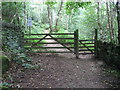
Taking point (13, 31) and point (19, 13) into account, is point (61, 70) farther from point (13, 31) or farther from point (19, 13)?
point (19, 13)

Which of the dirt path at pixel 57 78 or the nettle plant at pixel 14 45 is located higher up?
the nettle plant at pixel 14 45

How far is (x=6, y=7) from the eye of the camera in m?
8.20

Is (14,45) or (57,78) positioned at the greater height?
(14,45)

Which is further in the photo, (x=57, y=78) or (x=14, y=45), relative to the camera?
(x=14, y=45)

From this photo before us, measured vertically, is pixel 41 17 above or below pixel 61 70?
above

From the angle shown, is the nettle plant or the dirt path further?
the nettle plant

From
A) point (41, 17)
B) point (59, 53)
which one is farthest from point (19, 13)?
point (41, 17)

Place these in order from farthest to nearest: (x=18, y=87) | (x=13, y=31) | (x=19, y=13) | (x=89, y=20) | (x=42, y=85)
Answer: (x=89, y=20) → (x=19, y=13) → (x=13, y=31) → (x=42, y=85) → (x=18, y=87)

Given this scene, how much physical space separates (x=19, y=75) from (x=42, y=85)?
1044 millimetres

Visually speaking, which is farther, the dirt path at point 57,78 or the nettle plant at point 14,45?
the nettle plant at point 14,45

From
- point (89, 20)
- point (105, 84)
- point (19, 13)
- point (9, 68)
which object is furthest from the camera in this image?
point (89, 20)

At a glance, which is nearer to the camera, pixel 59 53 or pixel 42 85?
pixel 42 85

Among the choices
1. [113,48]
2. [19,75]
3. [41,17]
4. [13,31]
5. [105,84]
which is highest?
[41,17]

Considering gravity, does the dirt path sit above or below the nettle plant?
below
